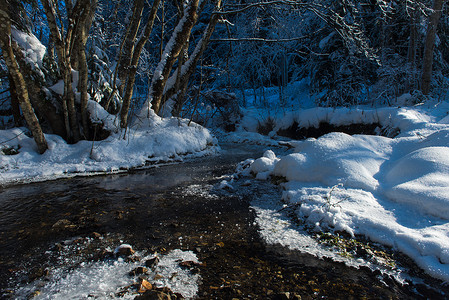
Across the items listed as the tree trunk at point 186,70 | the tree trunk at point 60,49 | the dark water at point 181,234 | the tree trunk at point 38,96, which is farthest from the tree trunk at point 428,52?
the tree trunk at point 38,96

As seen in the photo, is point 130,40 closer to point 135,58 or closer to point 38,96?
point 135,58

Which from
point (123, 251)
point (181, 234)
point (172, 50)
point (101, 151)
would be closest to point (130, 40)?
point (172, 50)

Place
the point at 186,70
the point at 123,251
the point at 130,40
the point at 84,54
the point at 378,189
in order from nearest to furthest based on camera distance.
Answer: the point at 123,251, the point at 378,189, the point at 84,54, the point at 130,40, the point at 186,70

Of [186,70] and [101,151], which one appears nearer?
[101,151]

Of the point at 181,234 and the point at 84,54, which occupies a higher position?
the point at 84,54

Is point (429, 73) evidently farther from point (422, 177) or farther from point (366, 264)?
point (366, 264)

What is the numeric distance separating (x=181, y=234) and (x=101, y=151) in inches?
168

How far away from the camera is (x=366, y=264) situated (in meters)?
2.20

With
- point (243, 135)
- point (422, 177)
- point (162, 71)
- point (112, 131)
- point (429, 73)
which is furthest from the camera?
point (243, 135)

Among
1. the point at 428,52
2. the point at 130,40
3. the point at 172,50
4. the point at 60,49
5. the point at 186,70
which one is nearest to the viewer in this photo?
the point at 60,49

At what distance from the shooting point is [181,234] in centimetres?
277

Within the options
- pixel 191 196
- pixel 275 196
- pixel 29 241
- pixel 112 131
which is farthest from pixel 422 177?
pixel 112 131

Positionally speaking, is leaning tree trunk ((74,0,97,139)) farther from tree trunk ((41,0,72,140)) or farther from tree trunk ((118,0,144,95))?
tree trunk ((118,0,144,95))

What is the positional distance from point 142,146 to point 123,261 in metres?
4.92
